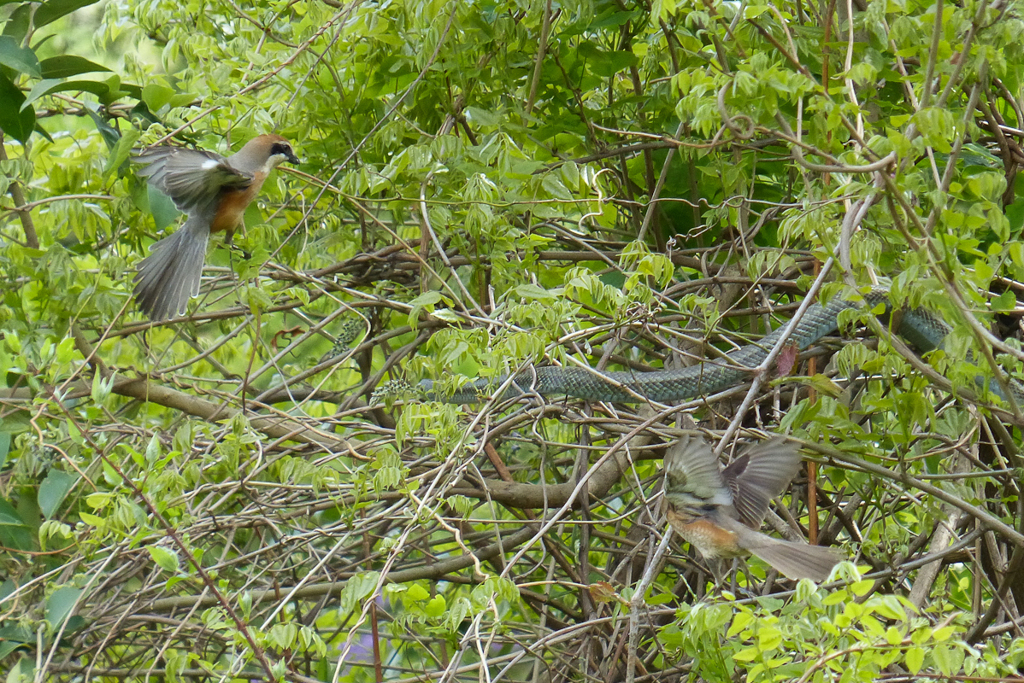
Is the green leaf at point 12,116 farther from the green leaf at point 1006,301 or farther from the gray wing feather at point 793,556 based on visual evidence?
the green leaf at point 1006,301

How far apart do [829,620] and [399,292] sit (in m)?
2.18

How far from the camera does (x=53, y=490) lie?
2.67m

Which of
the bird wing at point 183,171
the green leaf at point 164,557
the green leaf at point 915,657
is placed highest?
the bird wing at point 183,171

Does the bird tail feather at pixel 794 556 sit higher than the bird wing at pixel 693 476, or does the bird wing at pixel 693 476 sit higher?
the bird wing at pixel 693 476

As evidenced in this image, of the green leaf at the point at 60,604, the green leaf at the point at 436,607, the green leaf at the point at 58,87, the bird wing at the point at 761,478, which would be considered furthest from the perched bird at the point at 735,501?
the green leaf at the point at 58,87

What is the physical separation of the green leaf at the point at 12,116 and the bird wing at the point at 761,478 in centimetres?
222

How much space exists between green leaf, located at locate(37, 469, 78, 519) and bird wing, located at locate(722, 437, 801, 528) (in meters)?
1.71

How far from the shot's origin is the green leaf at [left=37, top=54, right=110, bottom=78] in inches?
117

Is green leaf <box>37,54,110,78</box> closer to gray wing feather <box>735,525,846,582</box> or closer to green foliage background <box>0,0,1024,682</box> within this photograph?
green foliage background <box>0,0,1024,682</box>

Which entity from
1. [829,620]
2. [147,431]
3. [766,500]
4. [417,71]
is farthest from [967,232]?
[147,431]

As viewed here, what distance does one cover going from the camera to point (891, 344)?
1.99 m

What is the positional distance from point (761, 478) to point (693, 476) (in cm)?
23

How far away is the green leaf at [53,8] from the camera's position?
293 cm

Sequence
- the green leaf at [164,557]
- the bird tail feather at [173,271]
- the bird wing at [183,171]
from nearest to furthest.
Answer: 1. the green leaf at [164,557]
2. the bird wing at [183,171]
3. the bird tail feather at [173,271]
